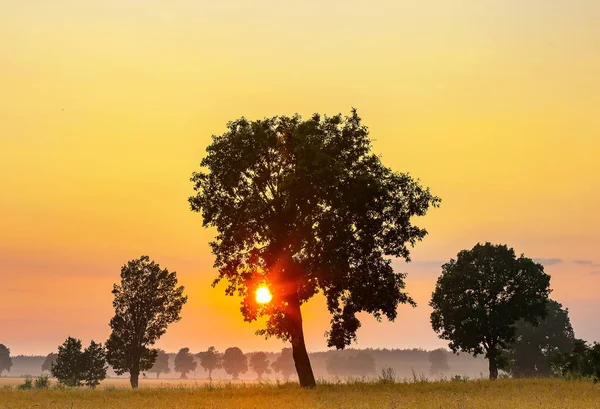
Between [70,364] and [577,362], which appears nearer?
[577,362]

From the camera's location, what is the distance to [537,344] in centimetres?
10675

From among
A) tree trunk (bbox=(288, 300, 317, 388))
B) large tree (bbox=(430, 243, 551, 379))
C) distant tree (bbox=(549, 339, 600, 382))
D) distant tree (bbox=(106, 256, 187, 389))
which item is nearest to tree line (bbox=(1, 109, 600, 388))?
tree trunk (bbox=(288, 300, 317, 388))

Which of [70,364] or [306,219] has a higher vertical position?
[306,219]

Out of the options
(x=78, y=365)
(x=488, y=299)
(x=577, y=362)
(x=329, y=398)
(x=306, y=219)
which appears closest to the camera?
(x=329, y=398)

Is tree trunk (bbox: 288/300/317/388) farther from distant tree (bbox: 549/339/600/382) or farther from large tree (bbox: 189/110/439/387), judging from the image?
distant tree (bbox: 549/339/600/382)

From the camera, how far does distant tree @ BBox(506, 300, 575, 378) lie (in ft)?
345

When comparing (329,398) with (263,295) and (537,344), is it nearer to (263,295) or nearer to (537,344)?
(263,295)

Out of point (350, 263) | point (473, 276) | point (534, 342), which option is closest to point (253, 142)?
point (350, 263)

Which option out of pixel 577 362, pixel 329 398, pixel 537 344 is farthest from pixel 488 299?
pixel 537 344

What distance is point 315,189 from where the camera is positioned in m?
32.3

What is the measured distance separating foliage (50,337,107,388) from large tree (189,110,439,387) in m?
71.6

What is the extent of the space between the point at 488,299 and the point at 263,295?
3712cm

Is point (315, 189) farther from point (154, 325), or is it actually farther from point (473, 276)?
point (154, 325)

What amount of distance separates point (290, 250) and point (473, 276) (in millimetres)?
37197
